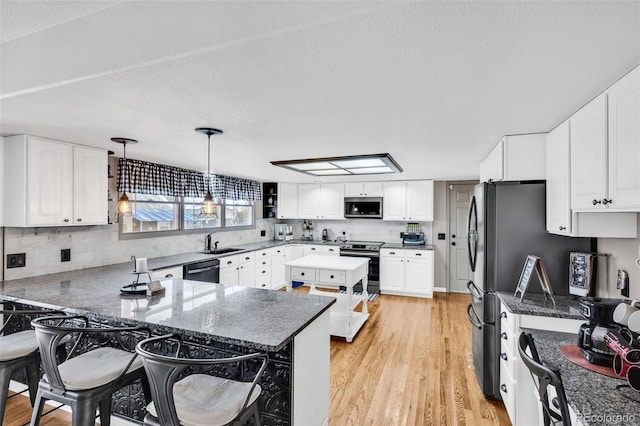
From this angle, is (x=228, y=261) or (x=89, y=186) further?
(x=228, y=261)

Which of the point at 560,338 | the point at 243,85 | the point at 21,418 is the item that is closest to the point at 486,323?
the point at 560,338

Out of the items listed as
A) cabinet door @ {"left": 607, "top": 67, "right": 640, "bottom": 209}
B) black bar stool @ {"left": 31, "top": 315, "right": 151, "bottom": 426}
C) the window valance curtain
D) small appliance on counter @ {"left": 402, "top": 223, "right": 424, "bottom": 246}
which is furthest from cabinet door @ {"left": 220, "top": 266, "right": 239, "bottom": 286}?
cabinet door @ {"left": 607, "top": 67, "right": 640, "bottom": 209}

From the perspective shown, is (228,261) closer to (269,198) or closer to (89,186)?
(89,186)

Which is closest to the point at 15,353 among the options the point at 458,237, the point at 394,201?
the point at 394,201

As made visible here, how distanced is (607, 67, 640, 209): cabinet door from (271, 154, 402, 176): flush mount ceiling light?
6.19 feet

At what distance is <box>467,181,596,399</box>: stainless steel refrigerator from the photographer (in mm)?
2379

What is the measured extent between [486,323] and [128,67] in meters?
2.92

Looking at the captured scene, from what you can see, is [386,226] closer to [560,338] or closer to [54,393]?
[560,338]

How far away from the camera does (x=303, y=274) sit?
4.20m

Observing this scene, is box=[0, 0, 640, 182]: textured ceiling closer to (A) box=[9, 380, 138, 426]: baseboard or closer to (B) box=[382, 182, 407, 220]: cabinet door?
(A) box=[9, 380, 138, 426]: baseboard

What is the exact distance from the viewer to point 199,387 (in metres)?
1.51

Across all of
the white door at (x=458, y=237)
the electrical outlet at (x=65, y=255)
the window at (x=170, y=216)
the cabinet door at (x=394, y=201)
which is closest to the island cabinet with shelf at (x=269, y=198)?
the window at (x=170, y=216)

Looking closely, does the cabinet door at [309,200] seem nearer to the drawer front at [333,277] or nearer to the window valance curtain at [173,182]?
the window valance curtain at [173,182]

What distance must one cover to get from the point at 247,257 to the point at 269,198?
190 cm
